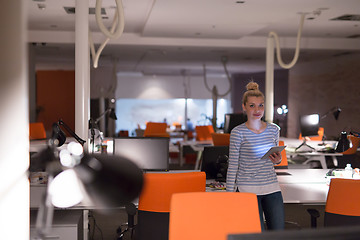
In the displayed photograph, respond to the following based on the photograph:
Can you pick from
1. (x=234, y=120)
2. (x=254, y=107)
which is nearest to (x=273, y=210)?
(x=254, y=107)

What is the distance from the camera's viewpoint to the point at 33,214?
374cm

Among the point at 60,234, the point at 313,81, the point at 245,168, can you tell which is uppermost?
the point at 313,81

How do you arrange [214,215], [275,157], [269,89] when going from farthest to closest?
[269,89], [275,157], [214,215]

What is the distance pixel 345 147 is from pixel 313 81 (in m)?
10.6

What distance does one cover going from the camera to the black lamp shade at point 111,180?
3.55ft

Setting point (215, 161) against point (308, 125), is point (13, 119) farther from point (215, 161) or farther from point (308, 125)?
point (308, 125)

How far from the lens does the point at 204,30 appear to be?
9.88 m

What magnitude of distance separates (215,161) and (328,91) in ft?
33.7

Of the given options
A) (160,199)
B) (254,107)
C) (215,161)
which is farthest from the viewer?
(215,161)

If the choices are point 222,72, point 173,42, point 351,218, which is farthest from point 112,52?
point 351,218

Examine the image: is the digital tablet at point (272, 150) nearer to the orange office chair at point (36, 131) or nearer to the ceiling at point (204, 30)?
the ceiling at point (204, 30)

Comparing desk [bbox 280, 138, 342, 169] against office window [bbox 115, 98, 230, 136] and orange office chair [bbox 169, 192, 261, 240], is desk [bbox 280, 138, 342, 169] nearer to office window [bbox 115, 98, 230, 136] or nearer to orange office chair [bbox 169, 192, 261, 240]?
orange office chair [bbox 169, 192, 261, 240]

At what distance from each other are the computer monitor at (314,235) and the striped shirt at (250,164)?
2.05 metres

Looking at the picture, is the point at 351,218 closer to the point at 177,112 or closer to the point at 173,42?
the point at 173,42
